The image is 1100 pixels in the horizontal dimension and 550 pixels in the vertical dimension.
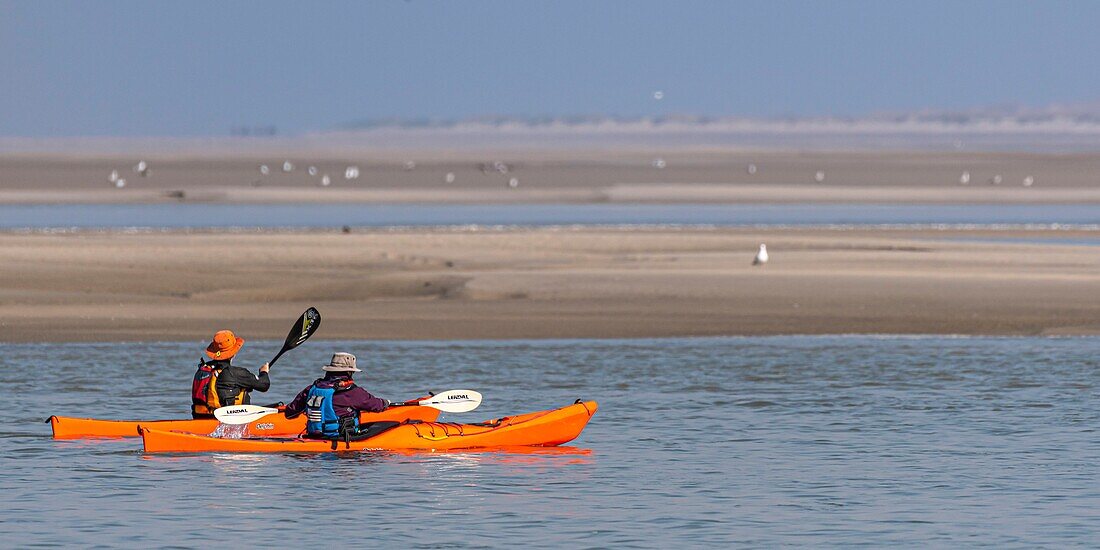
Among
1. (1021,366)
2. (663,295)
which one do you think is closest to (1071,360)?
(1021,366)

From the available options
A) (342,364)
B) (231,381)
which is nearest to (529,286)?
(231,381)

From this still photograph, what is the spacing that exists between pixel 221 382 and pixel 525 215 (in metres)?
35.6

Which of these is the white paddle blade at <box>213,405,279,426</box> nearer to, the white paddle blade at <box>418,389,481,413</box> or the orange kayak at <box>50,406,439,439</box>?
the orange kayak at <box>50,406,439,439</box>

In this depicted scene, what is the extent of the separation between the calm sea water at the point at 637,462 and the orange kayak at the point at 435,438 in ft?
0.50

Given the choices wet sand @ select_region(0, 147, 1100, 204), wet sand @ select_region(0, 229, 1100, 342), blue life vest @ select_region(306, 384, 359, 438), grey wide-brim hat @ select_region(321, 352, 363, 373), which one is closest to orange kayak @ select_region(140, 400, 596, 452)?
blue life vest @ select_region(306, 384, 359, 438)

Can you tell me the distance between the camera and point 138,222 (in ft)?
164

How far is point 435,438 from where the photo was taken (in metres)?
18.9

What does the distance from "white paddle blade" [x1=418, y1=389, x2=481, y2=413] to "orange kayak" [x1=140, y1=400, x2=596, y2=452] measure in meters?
0.66

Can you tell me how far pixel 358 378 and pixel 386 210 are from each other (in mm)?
34231

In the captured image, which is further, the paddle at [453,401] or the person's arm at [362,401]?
the paddle at [453,401]

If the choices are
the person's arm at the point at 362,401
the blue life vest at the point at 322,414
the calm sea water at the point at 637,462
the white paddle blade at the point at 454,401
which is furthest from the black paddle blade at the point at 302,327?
the person's arm at the point at 362,401

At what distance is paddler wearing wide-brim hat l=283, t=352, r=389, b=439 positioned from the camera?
1873cm

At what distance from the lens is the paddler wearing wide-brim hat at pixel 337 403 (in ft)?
61.5

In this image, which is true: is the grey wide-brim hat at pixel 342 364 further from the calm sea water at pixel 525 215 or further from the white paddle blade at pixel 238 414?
the calm sea water at pixel 525 215
